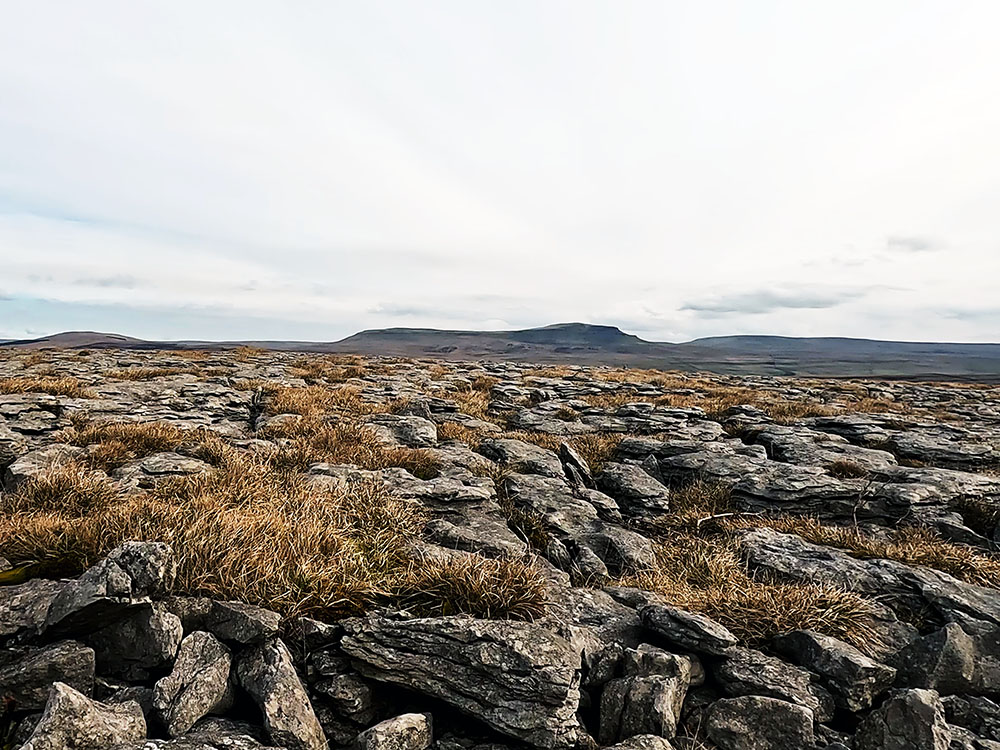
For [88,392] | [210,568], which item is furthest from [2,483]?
[88,392]

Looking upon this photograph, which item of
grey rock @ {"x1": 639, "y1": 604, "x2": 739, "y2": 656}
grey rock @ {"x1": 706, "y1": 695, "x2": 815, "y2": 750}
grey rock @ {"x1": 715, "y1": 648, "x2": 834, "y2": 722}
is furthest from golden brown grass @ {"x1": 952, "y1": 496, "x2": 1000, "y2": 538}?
grey rock @ {"x1": 706, "y1": 695, "x2": 815, "y2": 750}

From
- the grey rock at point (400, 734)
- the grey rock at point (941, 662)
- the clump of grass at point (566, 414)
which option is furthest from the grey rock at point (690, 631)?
the clump of grass at point (566, 414)

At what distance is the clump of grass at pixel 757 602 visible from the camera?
564 cm

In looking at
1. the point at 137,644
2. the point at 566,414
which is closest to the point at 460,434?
the point at 566,414

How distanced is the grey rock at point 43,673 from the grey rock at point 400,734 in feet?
7.24

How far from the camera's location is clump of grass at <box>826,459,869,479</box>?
11406 millimetres

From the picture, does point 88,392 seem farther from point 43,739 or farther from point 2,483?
point 43,739

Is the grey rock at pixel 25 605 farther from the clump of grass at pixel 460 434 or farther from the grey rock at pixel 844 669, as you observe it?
the clump of grass at pixel 460 434

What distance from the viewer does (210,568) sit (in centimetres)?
521

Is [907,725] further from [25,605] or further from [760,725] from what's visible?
[25,605]

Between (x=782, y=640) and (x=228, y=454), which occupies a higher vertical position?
(x=228, y=454)

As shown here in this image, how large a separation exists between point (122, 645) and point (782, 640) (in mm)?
5999

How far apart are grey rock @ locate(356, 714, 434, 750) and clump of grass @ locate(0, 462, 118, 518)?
496 cm

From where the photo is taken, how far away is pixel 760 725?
14.4ft
